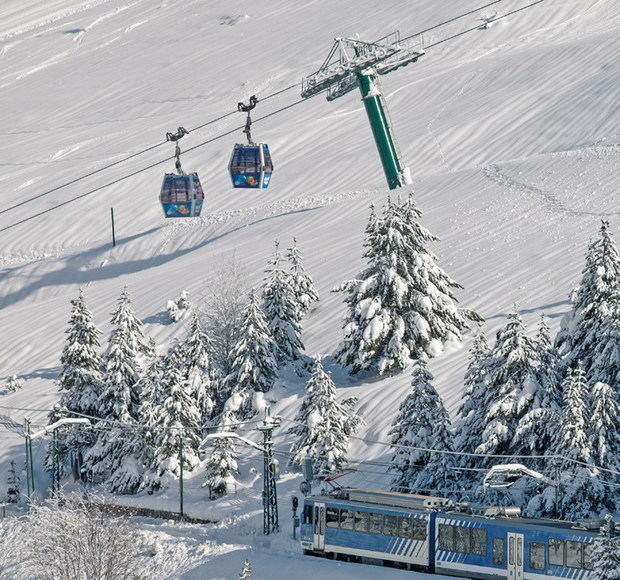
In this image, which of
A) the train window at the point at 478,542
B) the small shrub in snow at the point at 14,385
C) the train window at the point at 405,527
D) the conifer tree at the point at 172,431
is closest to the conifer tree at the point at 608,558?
the train window at the point at 478,542

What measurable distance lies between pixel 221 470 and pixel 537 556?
19.8 m

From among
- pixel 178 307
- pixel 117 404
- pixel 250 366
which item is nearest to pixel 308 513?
pixel 250 366

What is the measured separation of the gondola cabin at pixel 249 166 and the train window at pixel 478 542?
17.8 meters

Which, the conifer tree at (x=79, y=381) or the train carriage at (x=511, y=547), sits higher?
the conifer tree at (x=79, y=381)

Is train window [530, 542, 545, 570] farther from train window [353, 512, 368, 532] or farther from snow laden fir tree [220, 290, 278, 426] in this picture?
snow laden fir tree [220, 290, 278, 426]

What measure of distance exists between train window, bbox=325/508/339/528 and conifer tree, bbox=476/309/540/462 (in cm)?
548

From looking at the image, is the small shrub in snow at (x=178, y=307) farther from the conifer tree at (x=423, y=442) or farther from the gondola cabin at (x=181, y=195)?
the conifer tree at (x=423, y=442)

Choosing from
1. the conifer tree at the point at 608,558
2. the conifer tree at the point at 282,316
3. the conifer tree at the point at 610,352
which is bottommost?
the conifer tree at the point at 608,558

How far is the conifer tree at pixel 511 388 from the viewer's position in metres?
46.0

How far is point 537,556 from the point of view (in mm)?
40469

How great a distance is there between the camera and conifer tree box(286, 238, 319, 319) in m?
71.1

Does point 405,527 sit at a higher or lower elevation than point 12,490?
lower

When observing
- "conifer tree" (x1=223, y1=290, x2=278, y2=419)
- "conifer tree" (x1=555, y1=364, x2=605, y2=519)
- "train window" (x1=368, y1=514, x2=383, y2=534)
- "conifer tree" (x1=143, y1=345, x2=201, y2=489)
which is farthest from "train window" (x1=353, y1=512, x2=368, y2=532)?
"conifer tree" (x1=223, y1=290, x2=278, y2=419)

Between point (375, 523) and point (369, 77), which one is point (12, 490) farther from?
point (369, 77)
